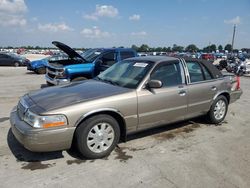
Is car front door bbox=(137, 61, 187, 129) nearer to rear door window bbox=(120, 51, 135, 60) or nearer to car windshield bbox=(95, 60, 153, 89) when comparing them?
car windshield bbox=(95, 60, 153, 89)

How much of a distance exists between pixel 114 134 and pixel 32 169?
1306 millimetres

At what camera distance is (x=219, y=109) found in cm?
600

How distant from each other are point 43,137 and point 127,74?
201 cm

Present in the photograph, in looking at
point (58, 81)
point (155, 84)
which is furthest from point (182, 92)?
point (58, 81)

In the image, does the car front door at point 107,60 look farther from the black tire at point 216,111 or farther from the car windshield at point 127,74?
the black tire at point 216,111

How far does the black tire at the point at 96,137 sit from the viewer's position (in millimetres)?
3886

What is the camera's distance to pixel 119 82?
477cm

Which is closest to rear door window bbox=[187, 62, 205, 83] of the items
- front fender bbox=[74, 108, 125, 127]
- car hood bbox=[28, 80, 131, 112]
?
car hood bbox=[28, 80, 131, 112]

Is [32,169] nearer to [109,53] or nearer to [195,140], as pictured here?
[195,140]

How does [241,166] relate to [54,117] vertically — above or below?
below

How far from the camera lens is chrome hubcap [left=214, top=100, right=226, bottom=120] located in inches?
234

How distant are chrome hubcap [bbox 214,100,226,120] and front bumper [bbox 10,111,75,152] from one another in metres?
3.53

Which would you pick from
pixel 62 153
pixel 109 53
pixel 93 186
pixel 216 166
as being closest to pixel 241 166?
pixel 216 166

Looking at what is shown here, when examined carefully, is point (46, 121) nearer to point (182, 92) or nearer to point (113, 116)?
point (113, 116)
